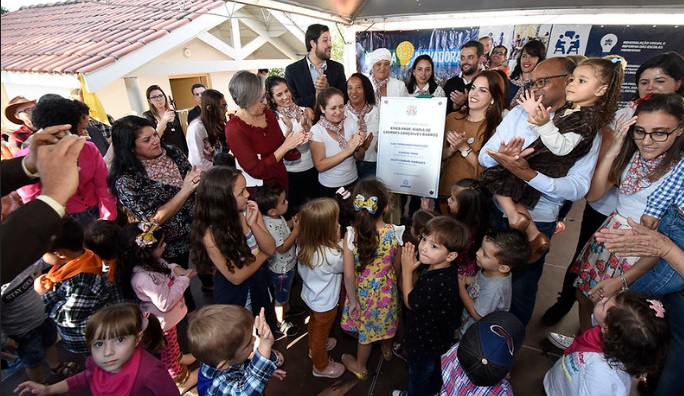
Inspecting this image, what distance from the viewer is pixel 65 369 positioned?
2.37 metres

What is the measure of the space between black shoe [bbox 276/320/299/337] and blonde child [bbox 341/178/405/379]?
66 cm

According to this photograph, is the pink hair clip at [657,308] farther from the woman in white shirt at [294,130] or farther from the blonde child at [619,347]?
the woman in white shirt at [294,130]

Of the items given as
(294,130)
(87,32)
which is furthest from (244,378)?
(87,32)

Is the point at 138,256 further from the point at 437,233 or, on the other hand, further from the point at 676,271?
the point at 676,271

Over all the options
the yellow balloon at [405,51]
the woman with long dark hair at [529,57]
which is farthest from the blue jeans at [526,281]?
the yellow balloon at [405,51]

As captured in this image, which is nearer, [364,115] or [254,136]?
[254,136]

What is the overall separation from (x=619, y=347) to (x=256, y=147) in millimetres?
2417

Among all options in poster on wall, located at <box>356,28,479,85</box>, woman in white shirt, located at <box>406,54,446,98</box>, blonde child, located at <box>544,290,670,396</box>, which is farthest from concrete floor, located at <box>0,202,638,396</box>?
poster on wall, located at <box>356,28,479,85</box>

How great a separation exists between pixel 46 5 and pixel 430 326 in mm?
12182

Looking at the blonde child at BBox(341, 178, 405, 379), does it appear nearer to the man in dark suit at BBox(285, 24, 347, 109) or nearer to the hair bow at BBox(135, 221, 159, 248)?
the hair bow at BBox(135, 221, 159, 248)

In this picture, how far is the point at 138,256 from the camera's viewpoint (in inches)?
78.3

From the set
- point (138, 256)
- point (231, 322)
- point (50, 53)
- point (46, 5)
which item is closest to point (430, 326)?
point (231, 322)

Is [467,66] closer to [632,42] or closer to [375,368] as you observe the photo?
[375,368]

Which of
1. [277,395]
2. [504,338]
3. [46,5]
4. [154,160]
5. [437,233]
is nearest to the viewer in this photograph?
[504,338]
